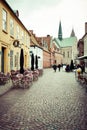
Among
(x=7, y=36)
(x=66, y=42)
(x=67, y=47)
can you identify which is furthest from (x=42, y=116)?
(x=66, y=42)

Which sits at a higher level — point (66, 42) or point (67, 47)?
point (66, 42)

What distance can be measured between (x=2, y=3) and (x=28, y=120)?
586 inches

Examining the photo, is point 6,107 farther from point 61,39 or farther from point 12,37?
point 61,39

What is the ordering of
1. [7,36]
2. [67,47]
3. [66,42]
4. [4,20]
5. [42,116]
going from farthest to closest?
[66,42] < [67,47] < [7,36] < [4,20] < [42,116]

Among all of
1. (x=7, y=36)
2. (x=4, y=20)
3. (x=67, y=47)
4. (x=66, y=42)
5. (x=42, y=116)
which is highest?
(x=66, y=42)

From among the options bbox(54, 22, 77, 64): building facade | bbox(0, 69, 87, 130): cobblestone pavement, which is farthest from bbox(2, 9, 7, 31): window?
bbox(54, 22, 77, 64): building facade

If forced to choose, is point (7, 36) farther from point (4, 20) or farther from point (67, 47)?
point (67, 47)

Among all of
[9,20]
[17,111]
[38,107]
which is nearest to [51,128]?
[17,111]

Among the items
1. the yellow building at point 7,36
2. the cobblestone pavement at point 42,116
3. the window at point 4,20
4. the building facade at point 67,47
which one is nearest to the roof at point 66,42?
the building facade at point 67,47

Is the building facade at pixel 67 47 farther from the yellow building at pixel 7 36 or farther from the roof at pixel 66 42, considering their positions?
the yellow building at pixel 7 36

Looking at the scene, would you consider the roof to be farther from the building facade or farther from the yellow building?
the yellow building

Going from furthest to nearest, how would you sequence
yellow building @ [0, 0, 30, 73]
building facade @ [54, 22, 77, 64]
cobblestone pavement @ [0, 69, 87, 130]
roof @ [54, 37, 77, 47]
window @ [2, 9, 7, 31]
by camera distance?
roof @ [54, 37, 77, 47]
building facade @ [54, 22, 77, 64]
window @ [2, 9, 7, 31]
yellow building @ [0, 0, 30, 73]
cobblestone pavement @ [0, 69, 87, 130]

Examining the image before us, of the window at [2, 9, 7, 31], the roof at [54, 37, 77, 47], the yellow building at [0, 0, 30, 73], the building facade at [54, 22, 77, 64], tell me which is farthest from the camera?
the roof at [54, 37, 77, 47]

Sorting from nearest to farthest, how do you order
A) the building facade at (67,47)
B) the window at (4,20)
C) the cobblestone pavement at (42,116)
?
the cobblestone pavement at (42,116) → the window at (4,20) → the building facade at (67,47)
